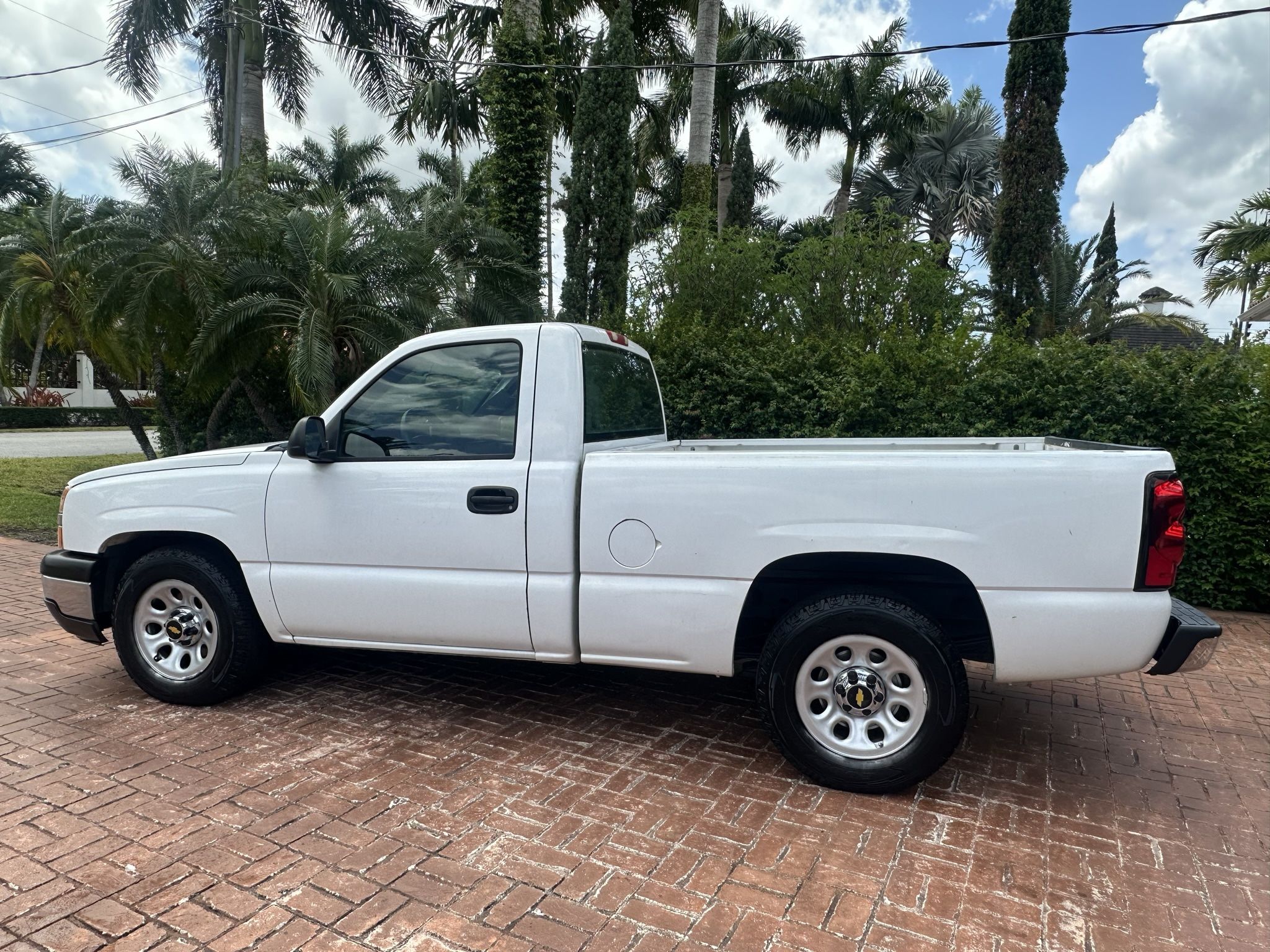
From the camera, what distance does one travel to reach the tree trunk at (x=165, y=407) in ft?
36.1

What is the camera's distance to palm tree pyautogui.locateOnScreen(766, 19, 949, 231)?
75.5ft

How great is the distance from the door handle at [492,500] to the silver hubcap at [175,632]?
67.6 inches

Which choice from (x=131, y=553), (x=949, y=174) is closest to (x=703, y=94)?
(x=131, y=553)

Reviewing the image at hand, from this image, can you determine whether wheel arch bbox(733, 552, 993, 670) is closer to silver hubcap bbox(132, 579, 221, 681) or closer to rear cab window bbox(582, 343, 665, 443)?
rear cab window bbox(582, 343, 665, 443)

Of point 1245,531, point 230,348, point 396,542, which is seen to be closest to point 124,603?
point 396,542

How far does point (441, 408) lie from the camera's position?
4020 mm

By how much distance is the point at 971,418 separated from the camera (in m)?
7.07

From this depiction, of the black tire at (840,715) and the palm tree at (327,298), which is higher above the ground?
the palm tree at (327,298)

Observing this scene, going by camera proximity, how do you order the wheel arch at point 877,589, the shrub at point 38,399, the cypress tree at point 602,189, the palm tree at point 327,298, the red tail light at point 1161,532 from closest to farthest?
1. the red tail light at point 1161,532
2. the wheel arch at point 877,589
3. the palm tree at point 327,298
4. the cypress tree at point 602,189
5. the shrub at point 38,399

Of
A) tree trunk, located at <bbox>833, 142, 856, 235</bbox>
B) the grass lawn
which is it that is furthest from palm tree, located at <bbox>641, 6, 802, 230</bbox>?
the grass lawn

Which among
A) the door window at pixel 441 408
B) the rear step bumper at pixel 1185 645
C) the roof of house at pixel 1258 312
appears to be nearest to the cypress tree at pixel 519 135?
the door window at pixel 441 408

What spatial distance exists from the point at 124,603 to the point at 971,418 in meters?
6.39

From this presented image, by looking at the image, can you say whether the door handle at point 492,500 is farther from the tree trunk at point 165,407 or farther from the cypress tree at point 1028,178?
the cypress tree at point 1028,178

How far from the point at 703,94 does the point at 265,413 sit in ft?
31.5
